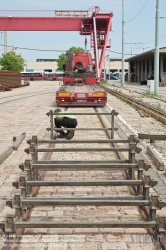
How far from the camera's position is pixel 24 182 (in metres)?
4.43

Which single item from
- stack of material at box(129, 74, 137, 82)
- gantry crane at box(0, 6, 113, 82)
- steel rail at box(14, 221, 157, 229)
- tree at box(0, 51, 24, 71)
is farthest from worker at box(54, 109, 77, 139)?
tree at box(0, 51, 24, 71)

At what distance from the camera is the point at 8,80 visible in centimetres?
4178

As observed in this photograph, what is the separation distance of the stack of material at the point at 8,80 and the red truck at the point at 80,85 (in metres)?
13.6

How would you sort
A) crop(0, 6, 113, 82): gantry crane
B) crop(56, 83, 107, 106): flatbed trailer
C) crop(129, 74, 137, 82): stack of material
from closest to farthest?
crop(56, 83, 107, 106): flatbed trailer, crop(0, 6, 113, 82): gantry crane, crop(129, 74, 137, 82): stack of material

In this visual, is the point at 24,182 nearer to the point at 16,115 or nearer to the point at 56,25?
the point at 16,115

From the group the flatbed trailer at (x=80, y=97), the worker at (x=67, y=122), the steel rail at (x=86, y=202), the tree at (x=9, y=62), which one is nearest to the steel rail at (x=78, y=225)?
the steel rail at (x=86, y=202)

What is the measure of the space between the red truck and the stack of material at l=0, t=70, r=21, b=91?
44.6ft

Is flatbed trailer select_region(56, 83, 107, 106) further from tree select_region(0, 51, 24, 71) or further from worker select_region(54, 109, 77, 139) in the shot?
tree select_region(0, 51, 24, 71)

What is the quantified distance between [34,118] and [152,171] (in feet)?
28.8

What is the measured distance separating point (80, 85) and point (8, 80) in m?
21.4

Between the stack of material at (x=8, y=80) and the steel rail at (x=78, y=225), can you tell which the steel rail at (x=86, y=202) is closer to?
the steel rail at (x=78, y=225)

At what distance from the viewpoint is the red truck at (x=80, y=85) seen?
1814cm

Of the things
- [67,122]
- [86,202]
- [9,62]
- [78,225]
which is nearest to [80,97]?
[67,122]

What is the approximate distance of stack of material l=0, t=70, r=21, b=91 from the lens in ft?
124
